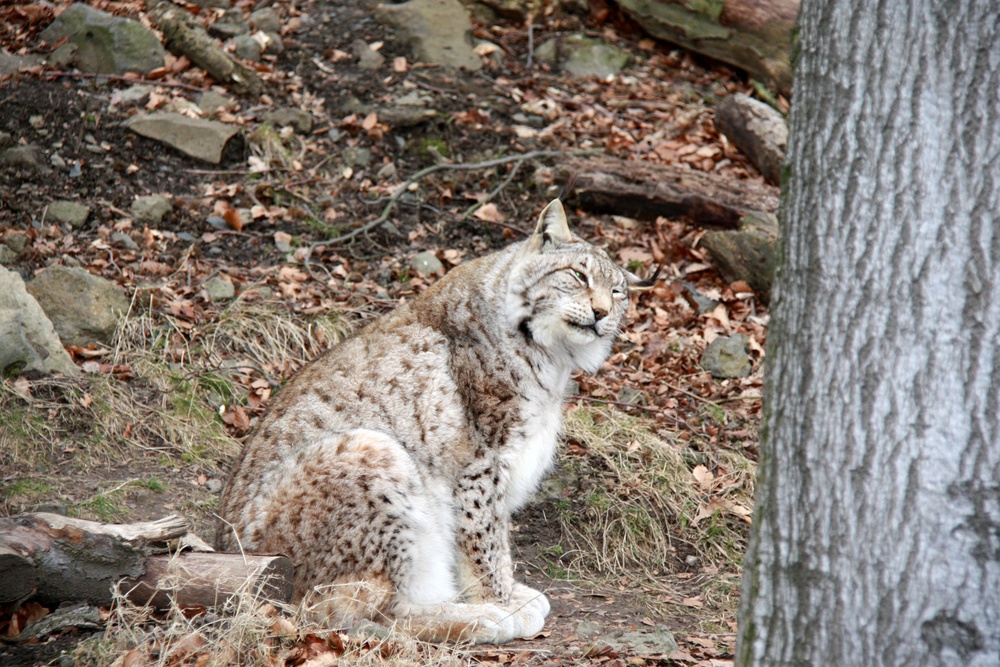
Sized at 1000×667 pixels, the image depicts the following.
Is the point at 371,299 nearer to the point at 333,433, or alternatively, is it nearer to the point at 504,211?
the point at 504,211

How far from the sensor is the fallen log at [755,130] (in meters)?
8.83

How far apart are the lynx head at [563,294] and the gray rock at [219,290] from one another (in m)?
2.84

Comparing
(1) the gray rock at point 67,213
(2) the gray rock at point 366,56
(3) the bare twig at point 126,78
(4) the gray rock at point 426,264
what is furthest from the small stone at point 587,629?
(2) the gray rock at point 366,56

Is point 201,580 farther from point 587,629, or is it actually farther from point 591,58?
point 591,58

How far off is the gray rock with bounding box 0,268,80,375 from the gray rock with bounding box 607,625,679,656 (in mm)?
3885

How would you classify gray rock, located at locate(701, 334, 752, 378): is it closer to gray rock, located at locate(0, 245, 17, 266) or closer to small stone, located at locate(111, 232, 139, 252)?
small stone, located at locate(111, 232, 139, 252)

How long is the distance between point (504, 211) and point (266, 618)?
17.6 feet

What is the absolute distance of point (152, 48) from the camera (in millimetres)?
9383

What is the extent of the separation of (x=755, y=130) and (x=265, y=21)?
5262mm

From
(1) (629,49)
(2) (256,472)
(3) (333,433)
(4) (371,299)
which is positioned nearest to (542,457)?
(3) (333,433)

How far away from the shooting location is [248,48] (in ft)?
32.2

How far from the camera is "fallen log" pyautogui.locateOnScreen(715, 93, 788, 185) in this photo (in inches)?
348

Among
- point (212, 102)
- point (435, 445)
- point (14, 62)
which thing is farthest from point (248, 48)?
point (435, 445)

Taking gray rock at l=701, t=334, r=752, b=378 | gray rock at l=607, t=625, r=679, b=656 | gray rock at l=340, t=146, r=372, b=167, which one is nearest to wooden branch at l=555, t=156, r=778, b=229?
gray rock at l=701, t=334, r=752, b=378
